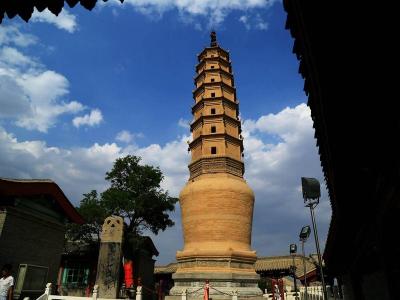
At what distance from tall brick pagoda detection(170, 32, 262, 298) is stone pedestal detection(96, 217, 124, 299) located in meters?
6.92

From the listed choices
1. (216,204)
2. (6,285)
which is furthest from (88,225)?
(6,285)

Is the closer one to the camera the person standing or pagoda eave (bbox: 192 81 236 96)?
the person standing

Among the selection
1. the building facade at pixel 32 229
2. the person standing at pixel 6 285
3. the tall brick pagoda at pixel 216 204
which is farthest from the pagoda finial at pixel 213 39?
the person standing at pixel 6 285

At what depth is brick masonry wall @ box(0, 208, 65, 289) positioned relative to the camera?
1084 centimetres

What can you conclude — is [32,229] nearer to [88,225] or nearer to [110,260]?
[110,260]

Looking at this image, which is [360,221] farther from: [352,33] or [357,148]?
[352,33]

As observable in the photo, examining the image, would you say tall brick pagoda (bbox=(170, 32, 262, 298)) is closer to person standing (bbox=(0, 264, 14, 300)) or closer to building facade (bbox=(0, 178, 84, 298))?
building facade (bbox=(0, 178, 84, 298))

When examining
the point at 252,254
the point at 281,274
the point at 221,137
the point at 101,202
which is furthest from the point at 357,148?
the point at 281,274

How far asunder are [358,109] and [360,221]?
283cm

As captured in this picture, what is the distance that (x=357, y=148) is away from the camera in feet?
9.43

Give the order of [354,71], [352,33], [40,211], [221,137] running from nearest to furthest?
[352,33] < [354,71] < [40,211] < [221,137]

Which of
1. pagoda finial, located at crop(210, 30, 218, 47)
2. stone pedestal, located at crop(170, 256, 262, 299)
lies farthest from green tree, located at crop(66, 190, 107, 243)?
pagoda finial, located at crop(210, 30, 218, 47)

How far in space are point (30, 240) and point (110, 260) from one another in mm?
3036

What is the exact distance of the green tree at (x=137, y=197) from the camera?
23.3m
